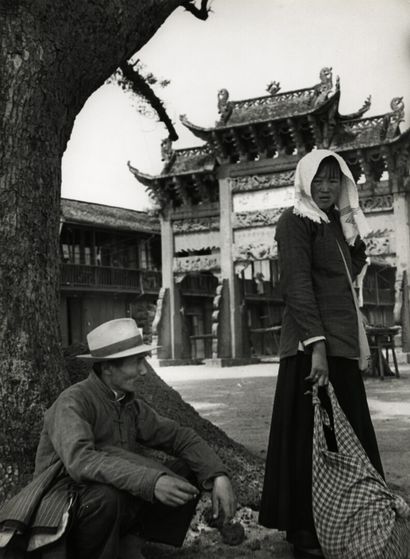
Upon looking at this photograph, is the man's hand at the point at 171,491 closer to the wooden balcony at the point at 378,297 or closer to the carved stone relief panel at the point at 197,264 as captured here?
the carved stone relief panel at the point at 197,264

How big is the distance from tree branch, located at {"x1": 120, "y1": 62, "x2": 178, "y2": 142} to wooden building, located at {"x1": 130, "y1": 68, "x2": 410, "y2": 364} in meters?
9.59

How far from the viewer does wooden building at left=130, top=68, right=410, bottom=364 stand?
1664 centimetres

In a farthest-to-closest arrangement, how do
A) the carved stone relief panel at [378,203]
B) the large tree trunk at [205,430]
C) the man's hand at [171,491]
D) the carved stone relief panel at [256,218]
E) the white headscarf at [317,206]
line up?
the carved stone relief panel at [256,218]
the carved stone relief panel at [378,203]
the large tree trunk at [205,430]
the white headscarf at [317,206]
the man's hand at [171,491]

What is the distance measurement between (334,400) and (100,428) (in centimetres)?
99

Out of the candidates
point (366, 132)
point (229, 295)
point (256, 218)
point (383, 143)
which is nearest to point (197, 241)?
point (229, 295)

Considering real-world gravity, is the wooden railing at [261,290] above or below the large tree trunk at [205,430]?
above

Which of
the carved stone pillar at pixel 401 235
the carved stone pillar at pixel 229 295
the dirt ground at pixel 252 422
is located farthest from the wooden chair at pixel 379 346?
the carved stone pillar at pixel 229 295

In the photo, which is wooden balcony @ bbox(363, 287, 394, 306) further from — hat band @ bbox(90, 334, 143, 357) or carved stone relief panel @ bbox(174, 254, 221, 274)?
hat band @ bbox(90, 334, 143, 357)

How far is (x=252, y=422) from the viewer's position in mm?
7344

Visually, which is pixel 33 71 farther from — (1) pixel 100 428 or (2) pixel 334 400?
(2) pixel 334 400

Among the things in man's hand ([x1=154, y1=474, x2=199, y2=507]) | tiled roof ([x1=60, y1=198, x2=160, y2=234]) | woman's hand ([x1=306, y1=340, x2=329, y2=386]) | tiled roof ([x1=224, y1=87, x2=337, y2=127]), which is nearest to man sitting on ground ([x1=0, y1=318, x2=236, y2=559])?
man's hand ([x1=154, y1=474, x2=199, y2=507])

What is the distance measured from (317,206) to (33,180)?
54.1 inches

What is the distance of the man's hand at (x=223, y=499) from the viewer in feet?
8.33

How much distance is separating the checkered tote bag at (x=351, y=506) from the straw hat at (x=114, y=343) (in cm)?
84
